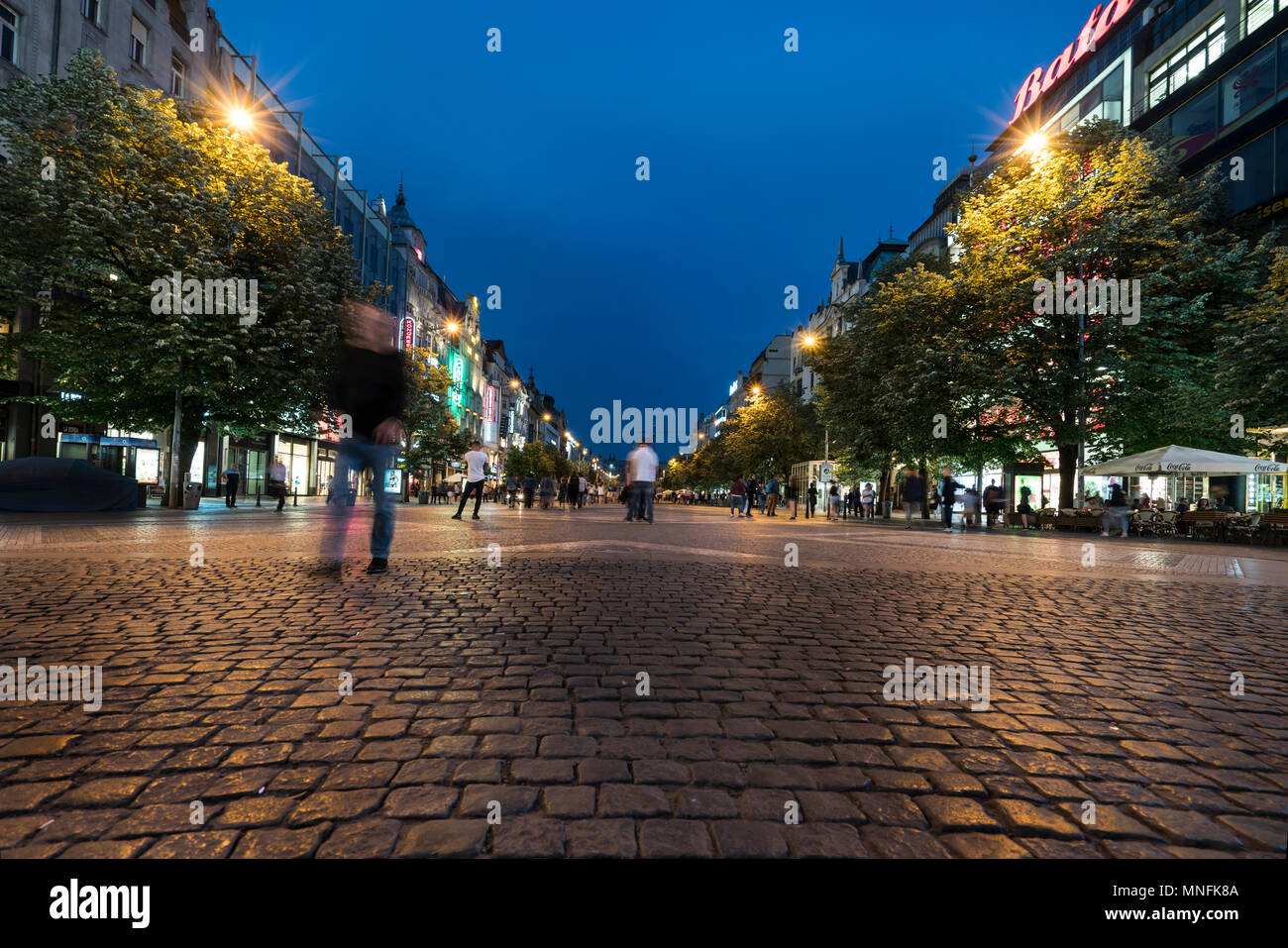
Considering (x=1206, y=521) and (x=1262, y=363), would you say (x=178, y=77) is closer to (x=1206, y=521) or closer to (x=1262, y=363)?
(x=1262, y=363)

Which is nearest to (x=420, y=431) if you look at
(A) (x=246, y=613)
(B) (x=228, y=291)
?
(B) (x=228, y=291)

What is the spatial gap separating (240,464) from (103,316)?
67.6ft

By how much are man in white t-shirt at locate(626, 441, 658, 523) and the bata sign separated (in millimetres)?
35125

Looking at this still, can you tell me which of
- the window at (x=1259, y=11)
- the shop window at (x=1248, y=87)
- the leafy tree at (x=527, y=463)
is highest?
the window at (x=1259, y=11)

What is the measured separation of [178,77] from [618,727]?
3835 centimetres

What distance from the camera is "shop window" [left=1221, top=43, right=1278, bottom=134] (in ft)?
79.1

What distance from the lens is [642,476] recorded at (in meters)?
19.0

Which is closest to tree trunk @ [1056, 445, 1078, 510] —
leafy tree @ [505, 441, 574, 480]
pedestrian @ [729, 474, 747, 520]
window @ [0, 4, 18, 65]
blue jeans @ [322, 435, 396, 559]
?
pedestrian @ [729, 474, 747, 520]

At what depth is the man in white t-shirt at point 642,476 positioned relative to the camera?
1855 cm

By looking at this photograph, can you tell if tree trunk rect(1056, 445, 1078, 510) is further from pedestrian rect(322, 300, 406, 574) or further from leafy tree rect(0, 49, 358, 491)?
pedestrian rect(322, 300, 406, 574)

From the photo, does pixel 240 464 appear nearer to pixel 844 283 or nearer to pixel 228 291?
pixel 228 291
